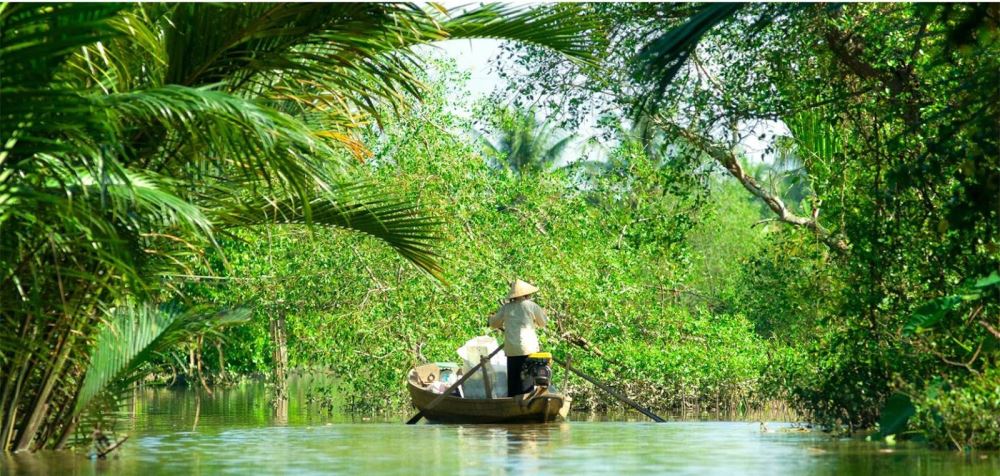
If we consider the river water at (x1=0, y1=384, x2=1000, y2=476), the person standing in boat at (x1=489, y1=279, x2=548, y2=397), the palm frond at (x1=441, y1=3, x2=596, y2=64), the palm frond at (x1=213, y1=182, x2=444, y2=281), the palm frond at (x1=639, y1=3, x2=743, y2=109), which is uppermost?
the palm frond at (x1=441, y1=3, x2=596, y2=64)

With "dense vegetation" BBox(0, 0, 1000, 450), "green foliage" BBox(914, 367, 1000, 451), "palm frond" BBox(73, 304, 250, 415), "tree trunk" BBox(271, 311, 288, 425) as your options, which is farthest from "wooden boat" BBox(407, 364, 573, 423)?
"tree trunk" BBox(271, 311, 288, 425)

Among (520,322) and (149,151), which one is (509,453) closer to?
(149,151)

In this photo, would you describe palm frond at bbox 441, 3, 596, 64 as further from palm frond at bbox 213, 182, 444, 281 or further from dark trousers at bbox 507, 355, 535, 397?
dark trousers at bbox 507, 355, 535, 397

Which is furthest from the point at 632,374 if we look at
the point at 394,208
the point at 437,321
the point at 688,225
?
the point at 394,208

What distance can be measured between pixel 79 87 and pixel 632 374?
17152 mm

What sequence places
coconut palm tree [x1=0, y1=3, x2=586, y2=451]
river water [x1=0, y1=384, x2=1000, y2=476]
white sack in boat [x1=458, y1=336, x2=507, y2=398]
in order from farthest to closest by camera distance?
white sack in boat [x1=458, y1=336, x2=507, y2=398] < river water [x1=0, y1=384, x2=1000, y2=476] < coconut palm tree [x1=0, y1=3, x2=586, y2=451]

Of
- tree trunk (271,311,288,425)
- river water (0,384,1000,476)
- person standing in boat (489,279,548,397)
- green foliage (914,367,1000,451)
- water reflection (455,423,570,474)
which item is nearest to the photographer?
river water (0,384,1000,476)

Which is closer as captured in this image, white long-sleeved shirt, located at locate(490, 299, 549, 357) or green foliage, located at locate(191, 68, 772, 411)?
white long-sleeved shirt, located at locate(490, 299, 549, 357)

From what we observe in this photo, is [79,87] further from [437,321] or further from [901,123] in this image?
[437,321]

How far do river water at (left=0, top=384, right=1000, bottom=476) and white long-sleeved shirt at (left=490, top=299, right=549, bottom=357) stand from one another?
1.19 m

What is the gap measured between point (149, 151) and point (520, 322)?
8303 millimetres

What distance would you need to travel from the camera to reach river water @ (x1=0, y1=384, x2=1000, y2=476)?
10539mm

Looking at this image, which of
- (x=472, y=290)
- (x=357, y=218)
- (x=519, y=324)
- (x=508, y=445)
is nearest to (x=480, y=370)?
(x=519, y=324)

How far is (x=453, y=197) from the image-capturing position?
26812 mm
